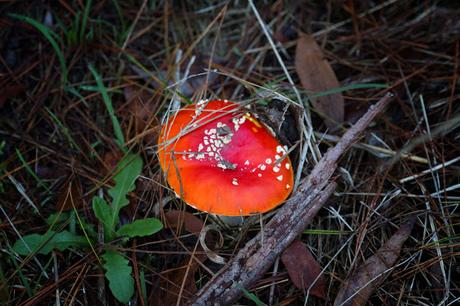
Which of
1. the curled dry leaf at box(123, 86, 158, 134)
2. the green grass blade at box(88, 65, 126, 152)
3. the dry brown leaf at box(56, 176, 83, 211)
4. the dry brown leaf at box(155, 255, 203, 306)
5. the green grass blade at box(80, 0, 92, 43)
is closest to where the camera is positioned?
the dry brown leaf at box(155, 255, 203, 306)

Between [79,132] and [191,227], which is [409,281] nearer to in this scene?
[191,227]

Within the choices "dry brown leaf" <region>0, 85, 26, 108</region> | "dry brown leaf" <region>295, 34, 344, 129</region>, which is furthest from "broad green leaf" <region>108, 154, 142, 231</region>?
"dry brown leaf" <region>295, 34, 344, 129</region>

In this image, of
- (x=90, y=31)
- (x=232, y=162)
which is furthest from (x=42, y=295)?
(x=90, y=31)

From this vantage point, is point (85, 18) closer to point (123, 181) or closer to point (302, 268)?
point (123, 181)

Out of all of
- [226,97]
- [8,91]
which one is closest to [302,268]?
[226,97]

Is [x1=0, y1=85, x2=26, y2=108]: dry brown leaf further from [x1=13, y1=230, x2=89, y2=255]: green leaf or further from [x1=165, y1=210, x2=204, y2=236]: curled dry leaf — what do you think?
[x1=165, y1=210, x2=204, y2=236]: curled dry leaf
